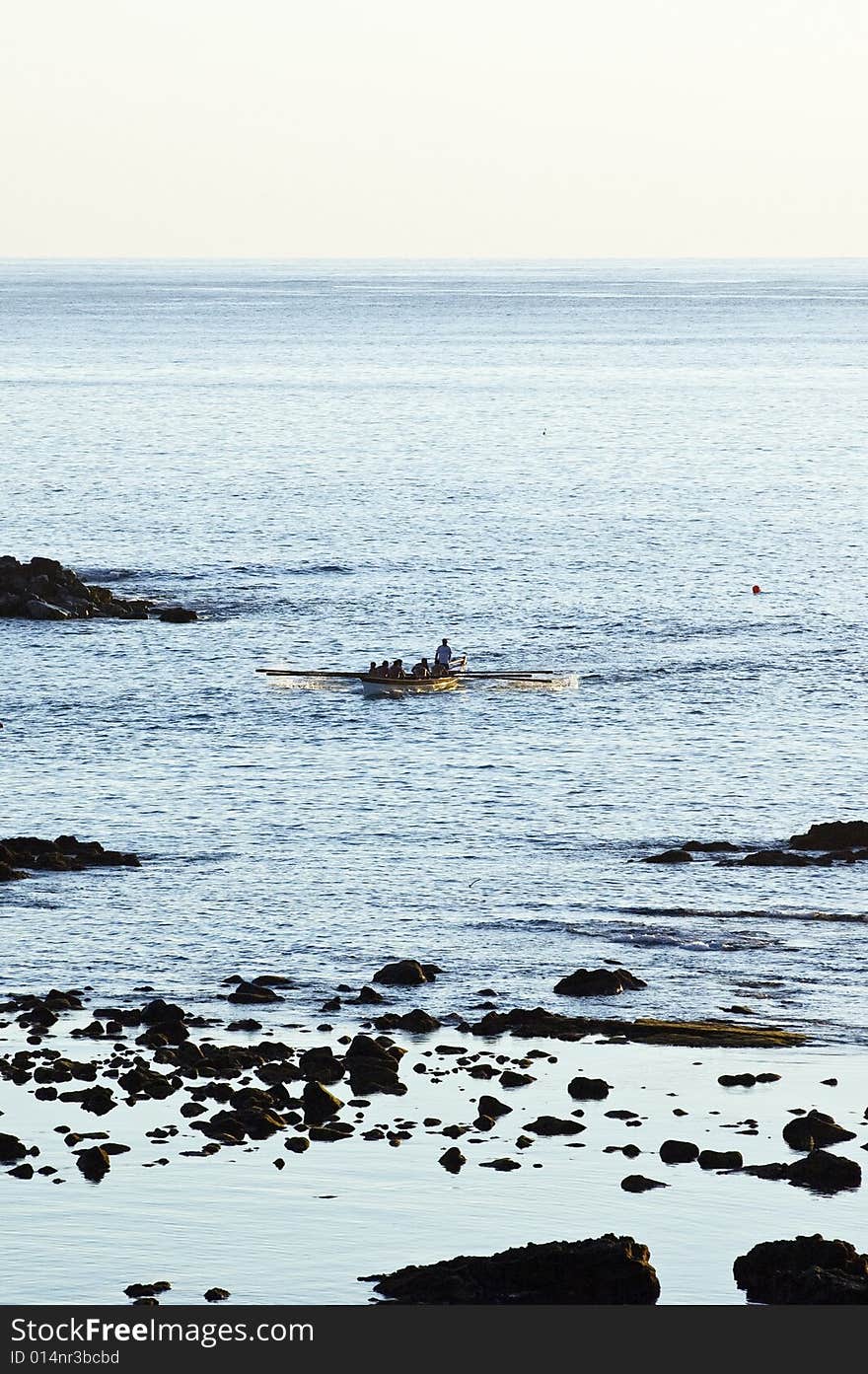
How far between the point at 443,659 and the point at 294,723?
8.83 meters

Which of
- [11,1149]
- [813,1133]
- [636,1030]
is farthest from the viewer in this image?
[636,1030]

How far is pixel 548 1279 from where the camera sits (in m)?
29.3

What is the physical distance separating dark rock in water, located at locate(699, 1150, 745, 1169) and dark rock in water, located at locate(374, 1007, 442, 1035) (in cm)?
864

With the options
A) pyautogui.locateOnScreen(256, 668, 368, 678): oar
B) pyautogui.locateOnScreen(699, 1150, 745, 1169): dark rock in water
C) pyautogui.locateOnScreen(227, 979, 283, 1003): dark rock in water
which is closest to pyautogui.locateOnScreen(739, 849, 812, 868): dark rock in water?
pyautogui.locateOnScreen(227, 979, 283, 1003): dark rock in water

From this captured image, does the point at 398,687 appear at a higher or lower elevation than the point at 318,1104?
higher

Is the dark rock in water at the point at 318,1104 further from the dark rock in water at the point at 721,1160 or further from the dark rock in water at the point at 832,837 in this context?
Result: the dark rock in water at the point at 832,837

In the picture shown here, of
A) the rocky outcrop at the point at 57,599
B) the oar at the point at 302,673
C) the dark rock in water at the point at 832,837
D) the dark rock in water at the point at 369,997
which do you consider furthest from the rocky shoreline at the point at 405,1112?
the rocky outcrop at the point at 57,599

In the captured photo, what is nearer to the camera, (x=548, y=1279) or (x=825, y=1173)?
(x=548, y=1279)

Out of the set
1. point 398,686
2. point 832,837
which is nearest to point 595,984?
point 832,837

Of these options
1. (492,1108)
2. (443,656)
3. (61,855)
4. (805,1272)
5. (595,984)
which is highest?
(443,656)

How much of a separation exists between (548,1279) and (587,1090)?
8.95 m

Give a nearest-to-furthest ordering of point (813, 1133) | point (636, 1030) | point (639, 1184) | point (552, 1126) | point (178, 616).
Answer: point (639, 1184)
point (813, 1133)
point (552, 1126)
point (636, 1030)
point (178, 616)

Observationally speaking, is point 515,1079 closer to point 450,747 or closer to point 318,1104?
point 318,1104
